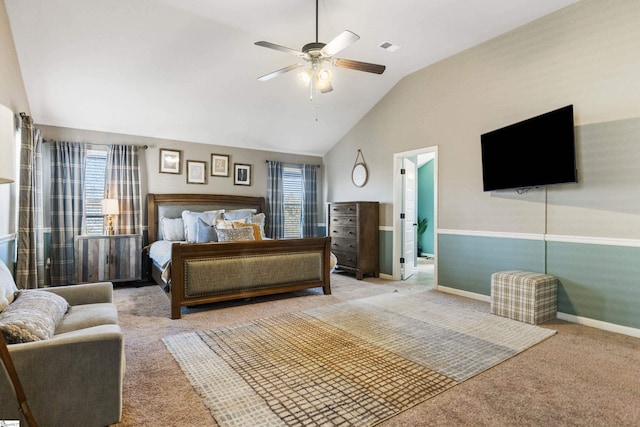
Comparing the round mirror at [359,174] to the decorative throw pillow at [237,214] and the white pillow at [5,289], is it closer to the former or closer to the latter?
the decorative throw pillow at [237,214]

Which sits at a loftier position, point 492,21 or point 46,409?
point 492,21

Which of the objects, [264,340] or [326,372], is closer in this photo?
[326,372]

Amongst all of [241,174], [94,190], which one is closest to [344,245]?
[241,174]

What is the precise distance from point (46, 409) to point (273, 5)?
12.3 feet

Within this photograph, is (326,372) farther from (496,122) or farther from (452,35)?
(452,35)

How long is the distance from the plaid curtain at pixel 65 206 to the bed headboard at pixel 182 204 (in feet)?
3.23

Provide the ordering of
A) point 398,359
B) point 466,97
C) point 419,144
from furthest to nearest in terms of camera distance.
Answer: point 419,144
point 466,97
point 398,359

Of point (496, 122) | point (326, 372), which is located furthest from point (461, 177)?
point (326, 372)

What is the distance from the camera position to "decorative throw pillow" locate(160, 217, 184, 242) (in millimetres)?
5457

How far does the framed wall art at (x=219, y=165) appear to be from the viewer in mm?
→ 6232

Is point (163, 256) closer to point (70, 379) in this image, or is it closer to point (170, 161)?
point (170, 161)

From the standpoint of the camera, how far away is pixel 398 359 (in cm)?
257

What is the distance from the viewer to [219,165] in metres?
6.30

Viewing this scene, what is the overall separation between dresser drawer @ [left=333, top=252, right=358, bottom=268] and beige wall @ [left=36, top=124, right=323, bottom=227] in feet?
6.80
